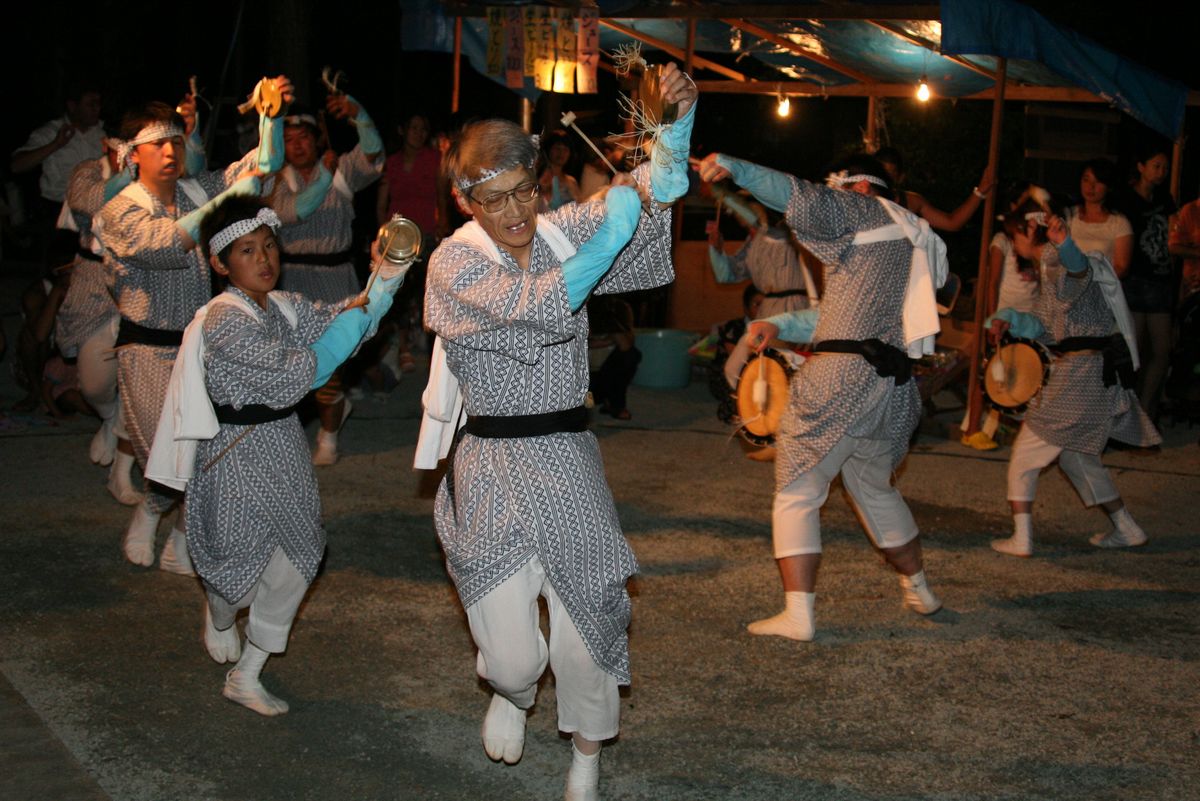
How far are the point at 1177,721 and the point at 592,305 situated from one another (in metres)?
5.55

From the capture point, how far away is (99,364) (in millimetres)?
6910

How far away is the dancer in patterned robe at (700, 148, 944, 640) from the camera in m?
5.17

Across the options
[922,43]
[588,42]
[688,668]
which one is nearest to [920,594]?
[688,668]

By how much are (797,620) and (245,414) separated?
2266mm

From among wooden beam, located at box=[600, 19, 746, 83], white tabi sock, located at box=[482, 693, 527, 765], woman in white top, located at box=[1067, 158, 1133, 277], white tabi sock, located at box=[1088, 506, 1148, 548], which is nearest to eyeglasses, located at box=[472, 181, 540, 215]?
white tabi sock, located at box=[482, 693, 527, 765]

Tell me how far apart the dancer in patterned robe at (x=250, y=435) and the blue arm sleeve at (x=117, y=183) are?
1.48m

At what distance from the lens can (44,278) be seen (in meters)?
8.98

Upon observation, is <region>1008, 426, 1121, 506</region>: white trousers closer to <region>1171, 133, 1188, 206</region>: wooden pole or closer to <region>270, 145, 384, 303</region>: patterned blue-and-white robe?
<region>270, 145, 384, 303</region>: patterned blue-and-white robe

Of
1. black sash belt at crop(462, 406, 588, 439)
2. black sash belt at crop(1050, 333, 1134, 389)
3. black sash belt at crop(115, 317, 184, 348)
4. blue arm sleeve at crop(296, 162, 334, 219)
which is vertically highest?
blue arm sleeve at crop(296, 162, 334, 219)

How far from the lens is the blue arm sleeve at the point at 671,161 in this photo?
11.4 feet

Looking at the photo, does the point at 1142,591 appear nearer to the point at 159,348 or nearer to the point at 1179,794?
the point at 1179,794

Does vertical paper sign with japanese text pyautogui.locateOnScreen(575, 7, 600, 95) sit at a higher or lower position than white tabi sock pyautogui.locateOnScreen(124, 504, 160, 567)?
higher

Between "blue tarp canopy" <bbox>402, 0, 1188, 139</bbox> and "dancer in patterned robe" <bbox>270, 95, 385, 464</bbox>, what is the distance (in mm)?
2257

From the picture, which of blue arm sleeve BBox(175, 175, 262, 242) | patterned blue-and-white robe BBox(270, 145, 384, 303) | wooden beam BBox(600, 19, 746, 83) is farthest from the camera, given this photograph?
wooden beam BBox(600, 19, 746, 83)
